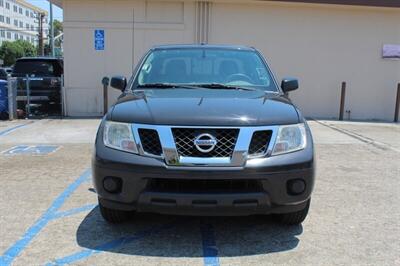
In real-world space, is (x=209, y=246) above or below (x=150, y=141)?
below

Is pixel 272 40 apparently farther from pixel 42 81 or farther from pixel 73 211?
pixel 73 211

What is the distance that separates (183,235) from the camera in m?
4.33

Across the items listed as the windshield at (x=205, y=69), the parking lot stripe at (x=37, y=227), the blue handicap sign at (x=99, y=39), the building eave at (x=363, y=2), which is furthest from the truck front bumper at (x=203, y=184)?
the building eave at (x=363, y=2)

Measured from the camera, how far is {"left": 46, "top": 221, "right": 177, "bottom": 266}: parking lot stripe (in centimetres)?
379

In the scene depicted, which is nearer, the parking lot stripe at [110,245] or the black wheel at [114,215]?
the parking lot stripe at [110,245]

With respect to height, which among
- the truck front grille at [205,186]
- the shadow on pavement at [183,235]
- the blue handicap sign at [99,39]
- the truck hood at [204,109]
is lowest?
the shadow on pavement at [183,235]

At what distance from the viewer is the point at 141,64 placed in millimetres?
5465

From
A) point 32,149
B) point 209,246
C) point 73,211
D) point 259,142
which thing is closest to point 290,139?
point 259,142

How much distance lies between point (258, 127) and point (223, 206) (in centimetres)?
68

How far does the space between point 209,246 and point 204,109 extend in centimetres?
115

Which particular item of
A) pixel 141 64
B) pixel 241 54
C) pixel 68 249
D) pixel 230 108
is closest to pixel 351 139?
pixel 241 54

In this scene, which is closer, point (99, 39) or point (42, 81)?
point (99, 39)

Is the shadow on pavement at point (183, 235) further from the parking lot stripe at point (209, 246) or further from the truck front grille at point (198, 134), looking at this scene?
the truck front grille at point (198, 134)

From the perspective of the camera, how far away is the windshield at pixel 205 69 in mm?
5148
